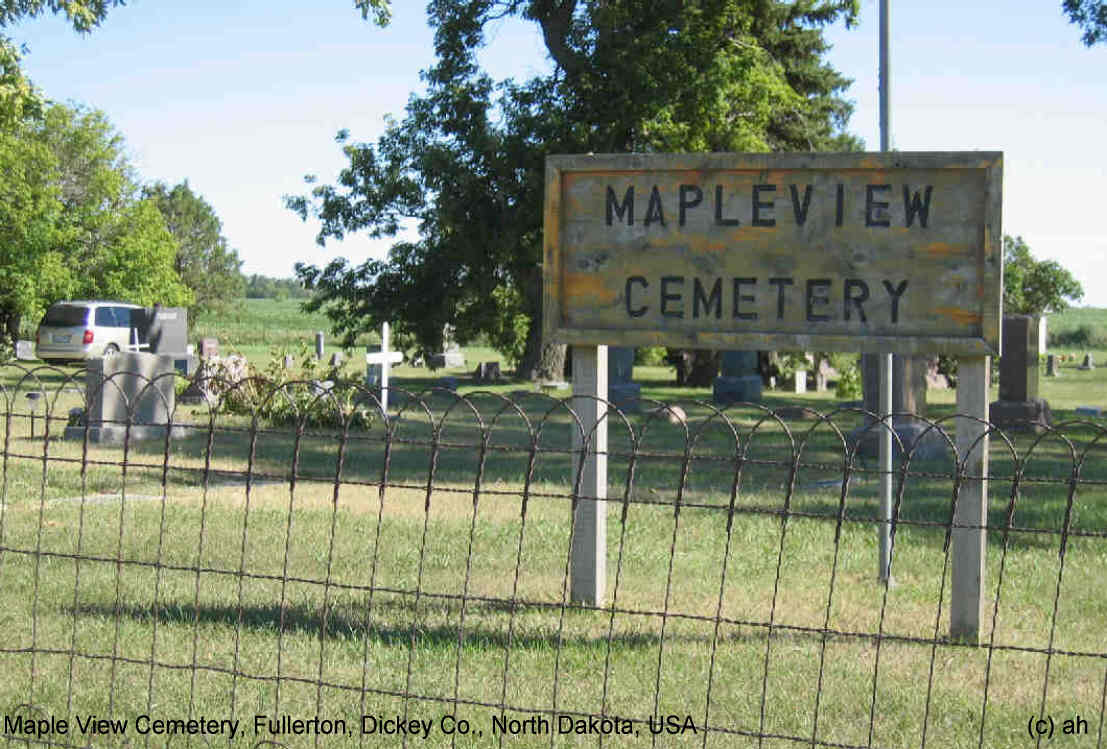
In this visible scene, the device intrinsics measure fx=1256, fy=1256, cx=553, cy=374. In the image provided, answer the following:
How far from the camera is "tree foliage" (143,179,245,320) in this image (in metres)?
65.1

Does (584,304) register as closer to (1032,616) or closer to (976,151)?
(976,151)

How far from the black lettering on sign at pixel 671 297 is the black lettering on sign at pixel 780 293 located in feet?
1.56

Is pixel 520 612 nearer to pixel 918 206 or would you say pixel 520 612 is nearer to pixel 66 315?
pixel 918 206

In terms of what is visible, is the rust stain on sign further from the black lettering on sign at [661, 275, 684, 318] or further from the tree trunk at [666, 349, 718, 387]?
the tree trunk at [666, 349, 718, 387]

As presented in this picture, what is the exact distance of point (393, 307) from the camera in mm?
28312

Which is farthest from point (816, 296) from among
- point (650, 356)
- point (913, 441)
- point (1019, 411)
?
point (650, 356)

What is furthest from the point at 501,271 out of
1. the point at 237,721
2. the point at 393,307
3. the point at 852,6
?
the point at 237,721

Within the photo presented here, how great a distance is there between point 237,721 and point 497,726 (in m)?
1.03

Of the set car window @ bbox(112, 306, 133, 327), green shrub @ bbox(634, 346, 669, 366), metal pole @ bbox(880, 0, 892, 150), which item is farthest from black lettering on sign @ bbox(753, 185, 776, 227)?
green shrub @ bbox(634, 346, 669, 366)

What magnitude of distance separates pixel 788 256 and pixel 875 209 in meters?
0.48

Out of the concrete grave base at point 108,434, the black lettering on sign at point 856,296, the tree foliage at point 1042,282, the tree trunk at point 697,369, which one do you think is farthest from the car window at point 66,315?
the tree foliage at point 1042,282

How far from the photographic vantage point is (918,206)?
6152mm

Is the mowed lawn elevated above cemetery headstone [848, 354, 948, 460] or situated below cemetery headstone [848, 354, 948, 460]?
below

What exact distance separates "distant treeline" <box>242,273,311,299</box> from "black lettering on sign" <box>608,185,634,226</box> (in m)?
135
